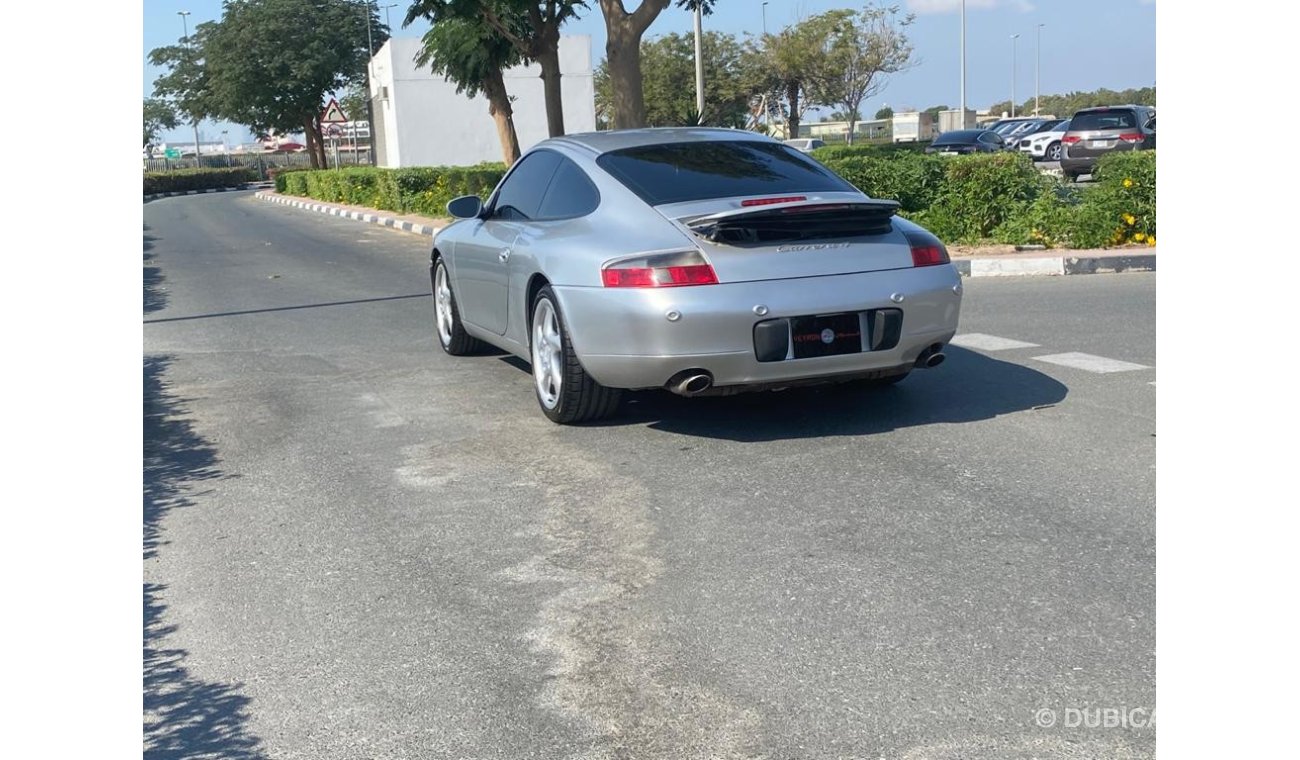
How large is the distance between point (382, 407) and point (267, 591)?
292 centimetres

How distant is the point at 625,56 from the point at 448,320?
1157 cm

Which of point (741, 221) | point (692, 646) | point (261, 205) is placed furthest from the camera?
point (261, 205)

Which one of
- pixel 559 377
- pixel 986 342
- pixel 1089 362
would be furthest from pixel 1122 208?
pixel 559 377

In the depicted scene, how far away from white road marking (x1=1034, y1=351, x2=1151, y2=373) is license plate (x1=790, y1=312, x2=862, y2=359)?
7.14 ft

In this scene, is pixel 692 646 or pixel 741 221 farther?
pixel 741 221

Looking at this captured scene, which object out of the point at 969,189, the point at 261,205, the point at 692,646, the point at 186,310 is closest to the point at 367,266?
the point at 186,310

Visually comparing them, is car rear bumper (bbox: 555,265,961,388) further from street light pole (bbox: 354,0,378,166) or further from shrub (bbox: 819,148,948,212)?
street light pole (bbox: 354,0,378,166)

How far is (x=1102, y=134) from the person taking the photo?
26.6 metres

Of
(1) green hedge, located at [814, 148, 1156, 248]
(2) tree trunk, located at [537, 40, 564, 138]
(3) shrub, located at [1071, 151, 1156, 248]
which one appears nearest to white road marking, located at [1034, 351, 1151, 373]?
(3) shrub, located at [1071, 151, 1156, 248]

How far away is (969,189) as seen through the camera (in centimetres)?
1449

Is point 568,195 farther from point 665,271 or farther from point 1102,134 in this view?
point 1102,134

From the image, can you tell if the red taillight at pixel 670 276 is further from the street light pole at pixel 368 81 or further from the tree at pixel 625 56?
the street light pole at pixel 368 81
